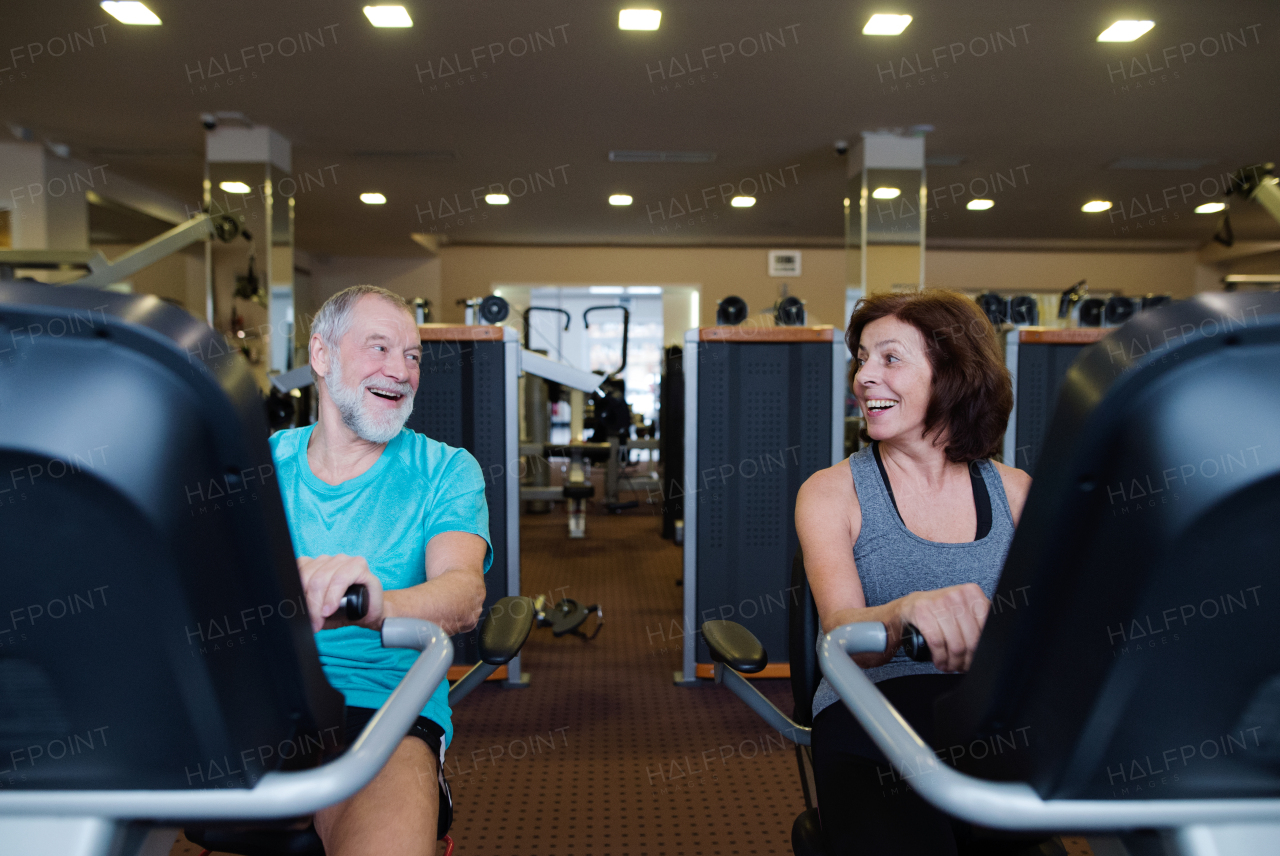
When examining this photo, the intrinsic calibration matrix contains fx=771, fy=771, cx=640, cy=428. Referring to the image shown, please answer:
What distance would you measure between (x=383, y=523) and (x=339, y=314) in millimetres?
423

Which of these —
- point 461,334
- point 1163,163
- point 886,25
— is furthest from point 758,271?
point 461,334

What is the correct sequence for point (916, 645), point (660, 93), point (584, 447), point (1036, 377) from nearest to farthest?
point (916, 645) < point (1036, 377) < point (660, 93) < point (584, 447)

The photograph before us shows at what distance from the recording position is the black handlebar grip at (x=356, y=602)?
0.79 m

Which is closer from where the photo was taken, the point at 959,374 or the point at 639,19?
the point at 959,374

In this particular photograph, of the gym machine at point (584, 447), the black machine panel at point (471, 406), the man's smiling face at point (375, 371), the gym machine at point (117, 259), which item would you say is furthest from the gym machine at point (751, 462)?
the gym machine at point (117, 259)

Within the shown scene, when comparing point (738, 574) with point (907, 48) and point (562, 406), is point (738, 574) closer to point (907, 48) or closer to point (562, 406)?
point (907, 48)

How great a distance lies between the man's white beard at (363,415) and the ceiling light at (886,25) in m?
3.24

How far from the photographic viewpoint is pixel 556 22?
359cm

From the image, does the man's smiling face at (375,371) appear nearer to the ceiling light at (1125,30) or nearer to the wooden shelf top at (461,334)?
the wooden shelf top at (461,334)

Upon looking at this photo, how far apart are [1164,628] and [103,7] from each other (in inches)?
177

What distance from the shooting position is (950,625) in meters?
0.78

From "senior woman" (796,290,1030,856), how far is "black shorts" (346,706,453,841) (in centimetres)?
54

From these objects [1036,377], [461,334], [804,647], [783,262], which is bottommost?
[804,647]

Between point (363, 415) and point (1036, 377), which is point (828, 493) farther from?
point (1036, 377)
